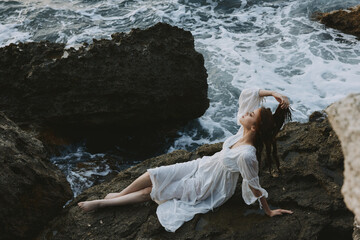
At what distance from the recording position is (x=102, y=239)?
4164mm

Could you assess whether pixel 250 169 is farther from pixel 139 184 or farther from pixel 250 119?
pixel 139 184

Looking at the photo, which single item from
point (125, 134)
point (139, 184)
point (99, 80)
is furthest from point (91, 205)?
point (125, 134)

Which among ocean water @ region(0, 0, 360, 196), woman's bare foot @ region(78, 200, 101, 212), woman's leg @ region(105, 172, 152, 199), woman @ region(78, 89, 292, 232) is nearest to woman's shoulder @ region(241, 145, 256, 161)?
woman @ region(78, 89, 292, 232)

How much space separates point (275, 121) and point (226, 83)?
5381 mm

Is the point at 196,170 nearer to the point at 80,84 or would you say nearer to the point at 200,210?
the point at 200,210

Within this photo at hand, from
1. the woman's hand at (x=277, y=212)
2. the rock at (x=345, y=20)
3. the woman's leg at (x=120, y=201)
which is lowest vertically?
the rock at (x=345, y=20)

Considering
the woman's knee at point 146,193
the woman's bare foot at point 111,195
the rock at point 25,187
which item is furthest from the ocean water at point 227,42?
the woman's knee at point 146,193

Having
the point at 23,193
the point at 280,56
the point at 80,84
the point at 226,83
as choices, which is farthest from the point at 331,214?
the point at 280,56

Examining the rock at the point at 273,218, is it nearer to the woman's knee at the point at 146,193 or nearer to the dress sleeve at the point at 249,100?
the woman's knee at the point at 146,193

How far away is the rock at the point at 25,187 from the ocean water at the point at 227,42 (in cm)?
141

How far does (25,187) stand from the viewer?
436cm

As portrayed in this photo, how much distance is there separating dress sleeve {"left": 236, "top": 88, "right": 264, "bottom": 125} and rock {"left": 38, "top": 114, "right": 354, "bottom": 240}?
31.7 inches

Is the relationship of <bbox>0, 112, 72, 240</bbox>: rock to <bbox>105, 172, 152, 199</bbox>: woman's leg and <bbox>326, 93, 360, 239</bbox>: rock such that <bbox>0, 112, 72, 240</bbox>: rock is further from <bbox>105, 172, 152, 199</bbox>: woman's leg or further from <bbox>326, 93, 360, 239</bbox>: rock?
<bbox>326, 93, 360, 239</bbox>: rock

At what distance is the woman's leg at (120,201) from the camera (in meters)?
4.48
